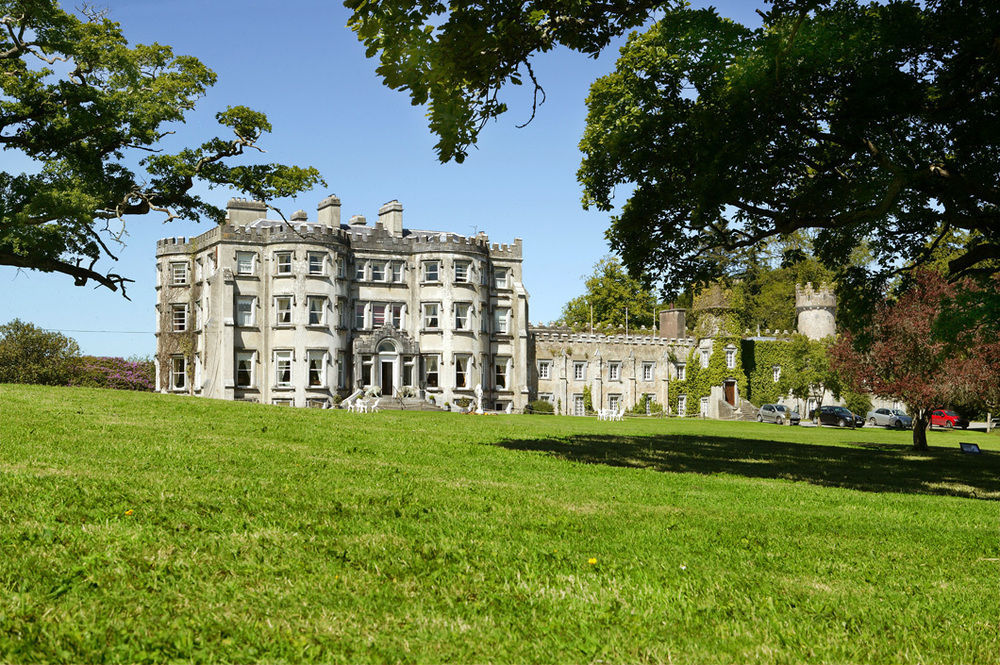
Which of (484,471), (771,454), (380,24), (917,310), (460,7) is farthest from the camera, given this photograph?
(917,310)

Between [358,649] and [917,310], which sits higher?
[917,310]

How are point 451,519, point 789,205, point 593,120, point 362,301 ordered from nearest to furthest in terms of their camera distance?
point 451,519
point 789,205
point 593,120
point 362,301

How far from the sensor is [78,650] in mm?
4859

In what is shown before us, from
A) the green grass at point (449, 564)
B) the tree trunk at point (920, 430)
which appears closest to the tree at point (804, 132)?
the green grass at point (449, 564)

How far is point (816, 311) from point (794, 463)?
2149 inches

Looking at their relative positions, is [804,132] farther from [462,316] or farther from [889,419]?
[889,419]

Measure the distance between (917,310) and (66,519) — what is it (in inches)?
1247

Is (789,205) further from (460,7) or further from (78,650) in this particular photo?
(78,650)

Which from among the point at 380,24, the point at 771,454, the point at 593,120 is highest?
the point at 593,120

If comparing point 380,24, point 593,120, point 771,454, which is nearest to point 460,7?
point 380,24

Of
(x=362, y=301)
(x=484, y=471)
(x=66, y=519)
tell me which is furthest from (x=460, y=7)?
(x=362, y=301)

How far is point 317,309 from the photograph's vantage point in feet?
178

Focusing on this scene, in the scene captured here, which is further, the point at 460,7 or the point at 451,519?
the point at 460,7

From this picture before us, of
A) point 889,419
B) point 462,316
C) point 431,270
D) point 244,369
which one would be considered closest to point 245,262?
point 244,369
